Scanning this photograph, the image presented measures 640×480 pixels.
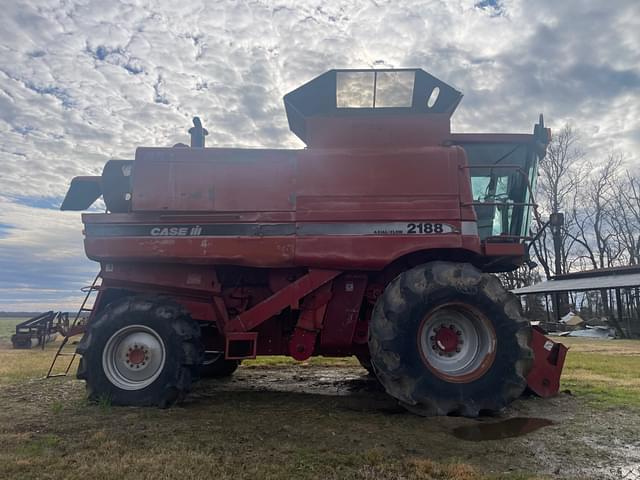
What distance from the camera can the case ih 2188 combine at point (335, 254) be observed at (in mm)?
4828

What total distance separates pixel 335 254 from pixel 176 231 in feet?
6.08

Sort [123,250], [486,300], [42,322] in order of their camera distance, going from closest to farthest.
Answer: [486,300]
[123,250]
[42,322]

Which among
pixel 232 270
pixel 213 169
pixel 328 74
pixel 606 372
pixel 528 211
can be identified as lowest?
pixel 606 372

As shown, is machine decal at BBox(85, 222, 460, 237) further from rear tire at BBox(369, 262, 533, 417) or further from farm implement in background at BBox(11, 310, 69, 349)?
farm implement in background at BBox(11, 310, 69, 349)

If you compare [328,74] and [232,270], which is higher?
[328,74]

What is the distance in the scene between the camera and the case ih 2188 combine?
4.83 m

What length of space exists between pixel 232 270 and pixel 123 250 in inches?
49.8

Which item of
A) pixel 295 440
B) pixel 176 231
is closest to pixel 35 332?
→ pixel 176 231

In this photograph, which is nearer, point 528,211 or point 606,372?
point 528,211

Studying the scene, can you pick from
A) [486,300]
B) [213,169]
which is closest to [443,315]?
[486,300]

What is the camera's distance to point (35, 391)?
6.11 m

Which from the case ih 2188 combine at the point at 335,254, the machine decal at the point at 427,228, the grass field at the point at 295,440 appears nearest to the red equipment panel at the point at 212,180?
the case ih 2188 combine at the point at 335,254

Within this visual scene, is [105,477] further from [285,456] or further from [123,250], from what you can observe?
[123,250]

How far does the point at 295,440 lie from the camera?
390 centimetres
